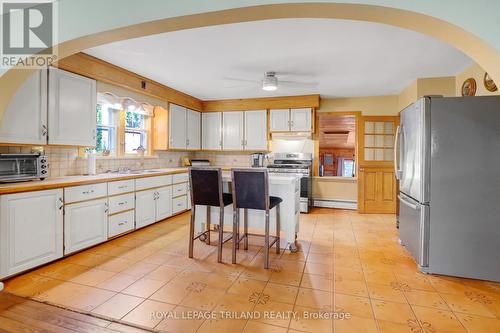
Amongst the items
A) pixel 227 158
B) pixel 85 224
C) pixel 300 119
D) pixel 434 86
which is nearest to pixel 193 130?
pixel 227 158

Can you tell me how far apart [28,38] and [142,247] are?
2384mm

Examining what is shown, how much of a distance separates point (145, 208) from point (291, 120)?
3.29 meters

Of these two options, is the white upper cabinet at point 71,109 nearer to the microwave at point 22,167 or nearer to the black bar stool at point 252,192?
the microwave at point 22,167

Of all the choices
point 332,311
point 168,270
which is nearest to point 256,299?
point 332,311

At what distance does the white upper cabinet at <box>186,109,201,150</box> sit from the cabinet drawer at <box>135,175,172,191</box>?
49.9 inches

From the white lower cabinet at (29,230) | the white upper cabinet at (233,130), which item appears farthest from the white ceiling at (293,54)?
the white lower cabinet at (29,230)

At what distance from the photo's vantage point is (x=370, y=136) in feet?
17.7

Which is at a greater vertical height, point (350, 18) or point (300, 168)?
point (350, 18)

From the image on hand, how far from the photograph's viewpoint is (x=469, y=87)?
353cm

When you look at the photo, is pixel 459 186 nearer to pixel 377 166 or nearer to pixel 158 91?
pixel 377 166

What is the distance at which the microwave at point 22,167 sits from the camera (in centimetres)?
246

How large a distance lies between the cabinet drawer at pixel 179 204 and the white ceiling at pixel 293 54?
2.10 m

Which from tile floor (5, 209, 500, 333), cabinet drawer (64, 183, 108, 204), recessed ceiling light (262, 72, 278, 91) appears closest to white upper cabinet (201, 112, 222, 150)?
recessed ceiling light (262, 72, 278, 91)

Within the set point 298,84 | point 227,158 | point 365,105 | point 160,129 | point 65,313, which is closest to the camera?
point 65,313
